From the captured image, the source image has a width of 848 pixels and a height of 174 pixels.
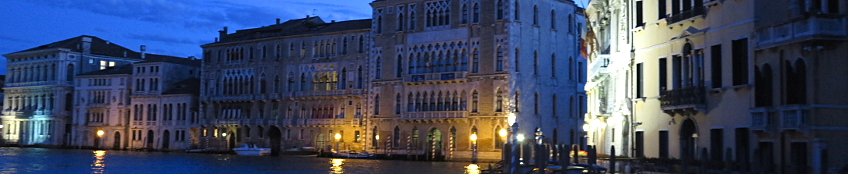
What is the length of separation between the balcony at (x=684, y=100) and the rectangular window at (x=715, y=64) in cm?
43

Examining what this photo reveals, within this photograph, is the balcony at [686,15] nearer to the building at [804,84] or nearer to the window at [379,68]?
the building at [804,84]

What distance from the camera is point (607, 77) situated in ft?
120

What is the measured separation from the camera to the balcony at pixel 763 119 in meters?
22.1

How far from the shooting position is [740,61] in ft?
78.9

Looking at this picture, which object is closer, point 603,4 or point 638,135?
point 638,135

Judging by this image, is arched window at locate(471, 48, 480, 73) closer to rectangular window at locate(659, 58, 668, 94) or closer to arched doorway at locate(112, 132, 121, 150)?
rectangular window at locate(659, 58, 668, 94)

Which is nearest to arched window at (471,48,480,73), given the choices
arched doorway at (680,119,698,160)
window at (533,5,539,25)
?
window at (533,5,539,25)

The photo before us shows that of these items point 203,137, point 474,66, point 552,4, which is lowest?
point 203,137

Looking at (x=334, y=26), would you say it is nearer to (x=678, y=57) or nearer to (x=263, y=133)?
(x=263, y=133)

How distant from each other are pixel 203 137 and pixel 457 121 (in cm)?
2736

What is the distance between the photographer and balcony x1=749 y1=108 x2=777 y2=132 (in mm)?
22094

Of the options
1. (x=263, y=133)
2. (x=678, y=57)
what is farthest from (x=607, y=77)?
(x=263, y=133)

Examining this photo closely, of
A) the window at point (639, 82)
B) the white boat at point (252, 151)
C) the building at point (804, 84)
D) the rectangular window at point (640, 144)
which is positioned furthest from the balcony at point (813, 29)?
the white boat at point (252, 151)

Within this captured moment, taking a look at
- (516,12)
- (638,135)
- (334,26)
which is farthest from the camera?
(334,26)
